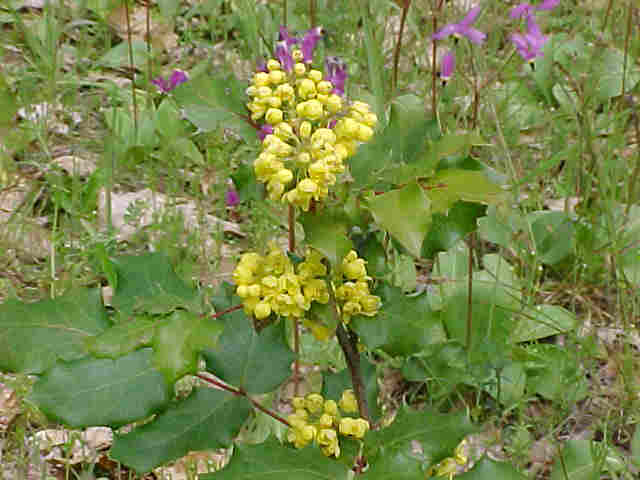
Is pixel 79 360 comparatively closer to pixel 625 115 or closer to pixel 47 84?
pixel 47 84

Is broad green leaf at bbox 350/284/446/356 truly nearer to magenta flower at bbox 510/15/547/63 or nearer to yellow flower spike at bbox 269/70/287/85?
yellow flower spike at bbox 269/70/287/85

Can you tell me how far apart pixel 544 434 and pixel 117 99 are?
1734 millimetres

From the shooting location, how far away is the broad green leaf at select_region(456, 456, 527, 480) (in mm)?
1112

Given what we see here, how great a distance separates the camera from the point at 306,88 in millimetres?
971

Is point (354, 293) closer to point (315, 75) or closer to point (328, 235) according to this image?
point (328, 235)

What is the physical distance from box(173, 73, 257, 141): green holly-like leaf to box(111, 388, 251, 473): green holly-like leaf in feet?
1.28

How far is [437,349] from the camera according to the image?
70.1 inches

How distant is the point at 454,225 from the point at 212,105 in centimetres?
34

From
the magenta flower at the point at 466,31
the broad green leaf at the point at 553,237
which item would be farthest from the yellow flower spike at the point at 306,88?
the broad green leaf at the point at 553,237

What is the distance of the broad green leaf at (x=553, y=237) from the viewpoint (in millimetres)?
2125

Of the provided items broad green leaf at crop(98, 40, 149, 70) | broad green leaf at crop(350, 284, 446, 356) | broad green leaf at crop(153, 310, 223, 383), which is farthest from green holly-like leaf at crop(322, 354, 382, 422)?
broad green leaf at crop(98, 40, 149, 70)

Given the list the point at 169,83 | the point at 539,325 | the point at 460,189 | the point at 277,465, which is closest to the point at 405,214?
the point at 460,189

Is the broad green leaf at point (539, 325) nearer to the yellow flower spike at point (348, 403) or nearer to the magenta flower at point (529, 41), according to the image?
the magenta flower at point (529, 41)

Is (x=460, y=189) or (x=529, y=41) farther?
(x=529, y=41)
